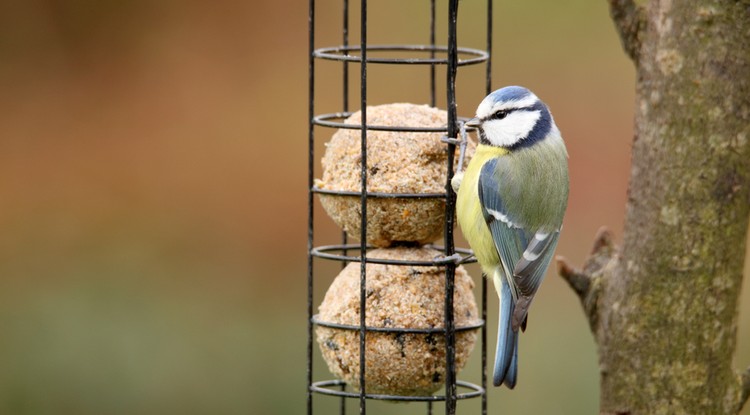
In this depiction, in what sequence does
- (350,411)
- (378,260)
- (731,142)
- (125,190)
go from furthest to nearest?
(125,190), (350,411), (378,260), (731,142)

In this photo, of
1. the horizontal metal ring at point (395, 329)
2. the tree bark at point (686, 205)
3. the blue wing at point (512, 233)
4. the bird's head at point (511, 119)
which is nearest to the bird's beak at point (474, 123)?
the bird's head at point (511, 119)

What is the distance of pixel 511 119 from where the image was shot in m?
3.52

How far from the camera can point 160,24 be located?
6367 mm

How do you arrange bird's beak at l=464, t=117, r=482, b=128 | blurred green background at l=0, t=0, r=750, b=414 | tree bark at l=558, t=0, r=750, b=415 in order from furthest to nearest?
blurred green background at l=0, t=0, r=750, b=414, bird's beak at l=464, t=117, r=482, b=128, tree bark at l=558, t=0, r=750, b=415

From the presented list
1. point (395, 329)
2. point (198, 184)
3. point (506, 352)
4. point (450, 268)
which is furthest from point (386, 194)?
point (198, 184)

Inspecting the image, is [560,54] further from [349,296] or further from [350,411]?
[349,296]

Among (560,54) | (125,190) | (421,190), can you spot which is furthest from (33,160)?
(421,190)

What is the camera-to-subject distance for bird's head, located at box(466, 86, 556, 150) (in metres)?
3.47

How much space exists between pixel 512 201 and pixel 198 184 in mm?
3146

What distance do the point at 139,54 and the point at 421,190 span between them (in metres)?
3.33

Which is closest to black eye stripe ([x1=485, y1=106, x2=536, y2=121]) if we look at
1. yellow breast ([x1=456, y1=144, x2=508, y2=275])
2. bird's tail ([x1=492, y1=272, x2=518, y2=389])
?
yellow breast ([x1=456, y1=144, x2=508, y2=275])

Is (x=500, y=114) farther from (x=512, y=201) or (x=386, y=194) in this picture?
(x=386, y=194)

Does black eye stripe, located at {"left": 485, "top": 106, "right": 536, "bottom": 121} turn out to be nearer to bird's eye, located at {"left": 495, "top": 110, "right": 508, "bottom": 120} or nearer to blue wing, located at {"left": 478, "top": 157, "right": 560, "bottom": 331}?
bird's eye, located at {"left": 495, "top": 110, "right": 508, "bottom": 120}

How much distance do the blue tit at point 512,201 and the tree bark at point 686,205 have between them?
0.40 metres
